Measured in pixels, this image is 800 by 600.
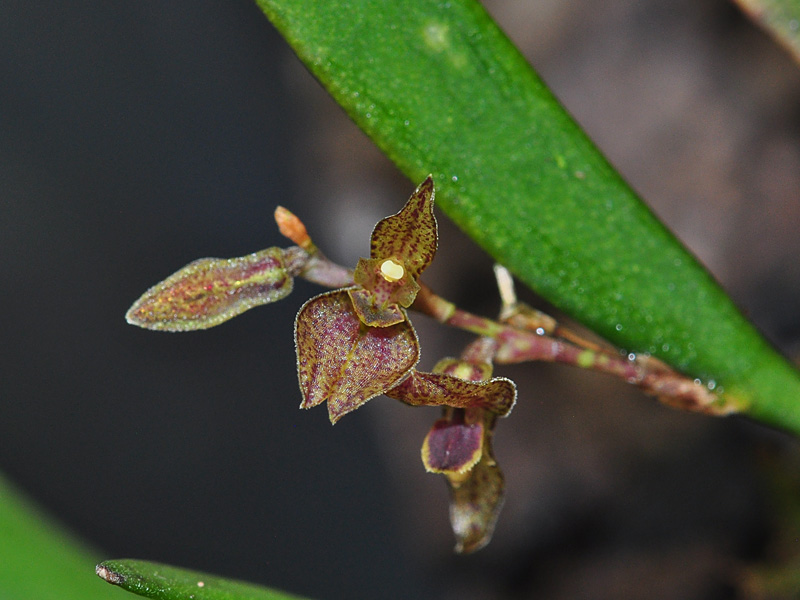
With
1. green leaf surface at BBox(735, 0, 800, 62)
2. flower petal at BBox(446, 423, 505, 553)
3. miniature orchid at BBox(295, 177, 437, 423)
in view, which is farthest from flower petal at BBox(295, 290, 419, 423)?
green leaf surface at BBox(735, 0, 800, 62)

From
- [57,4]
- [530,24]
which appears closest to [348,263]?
[530,24]

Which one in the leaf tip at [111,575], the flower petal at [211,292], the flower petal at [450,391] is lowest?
the flower petal at [450,391]

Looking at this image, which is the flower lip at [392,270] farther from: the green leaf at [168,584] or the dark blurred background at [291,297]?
the dark blurred background at [291,297]

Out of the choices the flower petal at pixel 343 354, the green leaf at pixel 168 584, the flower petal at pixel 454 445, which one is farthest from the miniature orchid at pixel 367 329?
the green leaf at pixel 168 584

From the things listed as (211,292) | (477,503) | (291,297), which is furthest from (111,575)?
(291,297)

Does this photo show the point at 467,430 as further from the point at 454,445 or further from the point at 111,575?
the point at 111,575

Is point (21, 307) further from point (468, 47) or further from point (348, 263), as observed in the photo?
point (468, 47)

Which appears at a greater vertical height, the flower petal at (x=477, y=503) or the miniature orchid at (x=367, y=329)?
the miniature orchid at (x=367, y=329)

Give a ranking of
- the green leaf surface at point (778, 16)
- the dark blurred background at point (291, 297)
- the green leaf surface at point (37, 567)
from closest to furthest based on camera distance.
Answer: the green leaf surface at point (37, 567) < the green leaf surface at point (778, 16) < the dark blurred background at point (291, 297)
